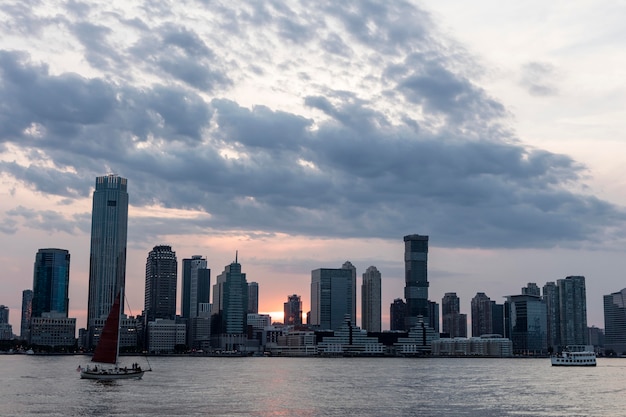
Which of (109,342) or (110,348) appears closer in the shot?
(109,342)

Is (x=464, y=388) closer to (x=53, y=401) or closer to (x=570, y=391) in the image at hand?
(x=570, y=391)

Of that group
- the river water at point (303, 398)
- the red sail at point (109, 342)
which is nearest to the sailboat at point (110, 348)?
the red sail at point (109, 342)

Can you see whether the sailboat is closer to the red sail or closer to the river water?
the red sail

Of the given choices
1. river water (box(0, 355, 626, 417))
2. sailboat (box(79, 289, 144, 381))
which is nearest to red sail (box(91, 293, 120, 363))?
sailboat (box(79, 289, 144, 381))

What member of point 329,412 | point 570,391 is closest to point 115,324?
point 329,412

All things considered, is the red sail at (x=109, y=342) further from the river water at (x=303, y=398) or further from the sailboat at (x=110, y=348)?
the river water at (x=303, y=398)

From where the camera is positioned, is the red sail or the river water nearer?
the river water

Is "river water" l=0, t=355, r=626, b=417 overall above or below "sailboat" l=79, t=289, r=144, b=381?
below

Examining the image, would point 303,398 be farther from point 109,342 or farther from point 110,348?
point 110,348

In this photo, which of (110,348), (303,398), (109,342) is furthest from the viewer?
(110,348)

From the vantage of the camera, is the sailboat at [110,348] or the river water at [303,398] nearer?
the river water at [303,398]

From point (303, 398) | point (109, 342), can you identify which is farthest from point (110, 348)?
point (303, 398)

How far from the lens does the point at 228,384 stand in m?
164

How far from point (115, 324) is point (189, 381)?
2340 centimetres
